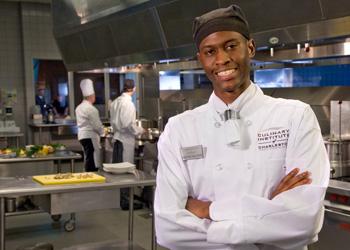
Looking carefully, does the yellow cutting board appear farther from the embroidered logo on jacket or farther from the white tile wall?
the white tile wall

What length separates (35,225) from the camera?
480 centimetres

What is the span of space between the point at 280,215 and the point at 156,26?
330 centimetres

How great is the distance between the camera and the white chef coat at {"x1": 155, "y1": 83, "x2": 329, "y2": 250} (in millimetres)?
1187

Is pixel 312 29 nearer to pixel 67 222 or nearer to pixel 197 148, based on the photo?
pixel 197 148

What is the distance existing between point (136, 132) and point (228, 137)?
4.41 m

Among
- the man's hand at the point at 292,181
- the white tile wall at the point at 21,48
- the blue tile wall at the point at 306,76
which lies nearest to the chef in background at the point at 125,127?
the blue tile wall at the point at 306,76

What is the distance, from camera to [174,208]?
4.33ft

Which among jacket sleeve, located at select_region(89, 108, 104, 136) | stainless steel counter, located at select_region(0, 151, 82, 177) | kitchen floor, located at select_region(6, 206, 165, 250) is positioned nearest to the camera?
kitchen floor, located at select_region(6, 206, 165, 250)

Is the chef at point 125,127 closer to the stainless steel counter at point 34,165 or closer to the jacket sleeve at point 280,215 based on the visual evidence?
the stainless steel counter at point 34,165

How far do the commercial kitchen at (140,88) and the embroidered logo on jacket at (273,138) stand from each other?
4.52ft

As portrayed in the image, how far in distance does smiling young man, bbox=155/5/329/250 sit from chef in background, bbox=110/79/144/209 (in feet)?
14.1

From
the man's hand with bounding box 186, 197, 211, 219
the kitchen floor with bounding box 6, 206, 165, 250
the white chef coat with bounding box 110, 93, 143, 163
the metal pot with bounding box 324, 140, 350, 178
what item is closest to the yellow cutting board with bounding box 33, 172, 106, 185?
the kitchen floor with bounding box 6, 206, 165, 250

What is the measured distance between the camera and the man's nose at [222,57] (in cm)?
126

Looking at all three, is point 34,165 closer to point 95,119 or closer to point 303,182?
point 95,119
